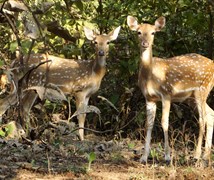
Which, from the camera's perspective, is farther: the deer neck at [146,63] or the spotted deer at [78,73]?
the spotted deer at [78,73]

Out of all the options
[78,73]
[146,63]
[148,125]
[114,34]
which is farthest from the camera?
[78,73]

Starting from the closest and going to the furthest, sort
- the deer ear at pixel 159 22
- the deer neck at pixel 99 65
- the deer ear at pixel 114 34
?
the deer ear at pixel 159 22 → the deer ear at pixel 114 34 → the deer neck at pixel 99 65

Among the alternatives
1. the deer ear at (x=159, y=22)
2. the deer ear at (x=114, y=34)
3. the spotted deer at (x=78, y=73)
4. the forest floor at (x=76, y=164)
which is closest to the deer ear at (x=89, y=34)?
the spotted deer at (x=78, y=73)

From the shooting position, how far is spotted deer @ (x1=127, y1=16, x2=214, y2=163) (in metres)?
7.91

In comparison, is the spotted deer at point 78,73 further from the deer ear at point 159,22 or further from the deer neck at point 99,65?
the deer ear at point 159,22

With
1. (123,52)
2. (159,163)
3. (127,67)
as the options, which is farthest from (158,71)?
(123,52)

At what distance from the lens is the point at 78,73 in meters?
11.0

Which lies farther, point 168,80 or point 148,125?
point 168,80

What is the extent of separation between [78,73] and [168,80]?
3114 millimetres

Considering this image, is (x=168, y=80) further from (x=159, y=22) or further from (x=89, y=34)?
(x=89, y=34)

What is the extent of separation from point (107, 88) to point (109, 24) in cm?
147

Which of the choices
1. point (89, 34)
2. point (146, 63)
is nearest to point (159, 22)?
point (146, 63)

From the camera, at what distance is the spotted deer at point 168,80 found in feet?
25.9

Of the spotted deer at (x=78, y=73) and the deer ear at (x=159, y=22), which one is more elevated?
the deer ear at (x=159, y=22)
